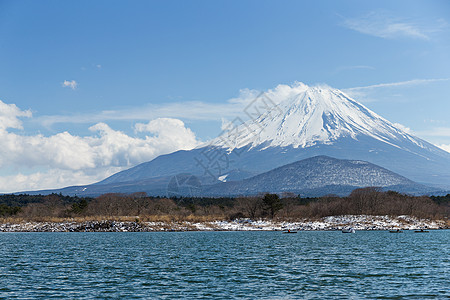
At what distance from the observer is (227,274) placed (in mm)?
41000

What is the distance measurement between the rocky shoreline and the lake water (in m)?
57.8

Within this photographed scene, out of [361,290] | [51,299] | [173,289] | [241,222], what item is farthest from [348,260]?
[241,222]

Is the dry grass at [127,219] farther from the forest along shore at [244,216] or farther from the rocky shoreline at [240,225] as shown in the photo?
the rocky shoreline at [240,225]

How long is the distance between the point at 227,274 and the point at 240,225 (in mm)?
86095

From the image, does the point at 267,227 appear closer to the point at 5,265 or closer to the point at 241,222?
the point at 241,222

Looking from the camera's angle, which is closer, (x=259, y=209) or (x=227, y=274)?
(x=227, y=274)

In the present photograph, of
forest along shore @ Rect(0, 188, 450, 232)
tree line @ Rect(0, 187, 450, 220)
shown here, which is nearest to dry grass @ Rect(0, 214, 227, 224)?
forest along shore @ Rect(0, 188, 450, 232)

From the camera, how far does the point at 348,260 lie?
51.0 metres

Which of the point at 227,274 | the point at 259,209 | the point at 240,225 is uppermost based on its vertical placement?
the point at 259,209

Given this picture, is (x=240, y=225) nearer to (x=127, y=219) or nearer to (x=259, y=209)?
(x=259, y=209)

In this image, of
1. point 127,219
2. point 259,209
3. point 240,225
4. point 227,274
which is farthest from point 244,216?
point 227,274

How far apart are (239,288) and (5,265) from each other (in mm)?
25887

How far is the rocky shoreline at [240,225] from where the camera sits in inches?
4754

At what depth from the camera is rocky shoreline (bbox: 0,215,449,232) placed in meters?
121
